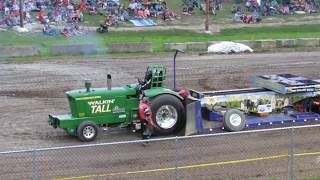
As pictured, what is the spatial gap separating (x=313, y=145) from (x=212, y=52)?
60.6ft

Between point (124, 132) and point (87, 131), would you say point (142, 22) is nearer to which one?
point (124, 132)

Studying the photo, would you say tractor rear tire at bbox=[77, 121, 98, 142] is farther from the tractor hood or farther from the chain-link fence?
the chain-link fence

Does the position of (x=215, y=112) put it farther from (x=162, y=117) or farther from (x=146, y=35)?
(x=146, y=35)

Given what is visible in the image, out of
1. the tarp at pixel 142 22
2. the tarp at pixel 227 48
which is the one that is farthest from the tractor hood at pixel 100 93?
the tarp at pixel 142 22

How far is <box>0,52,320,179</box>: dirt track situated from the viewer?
13.7 m

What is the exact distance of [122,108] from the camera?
16.8 m

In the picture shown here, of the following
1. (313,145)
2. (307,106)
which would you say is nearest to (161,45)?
(307,106)

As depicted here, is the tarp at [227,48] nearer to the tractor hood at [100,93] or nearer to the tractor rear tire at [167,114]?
the tractor rear tire at [167,114]

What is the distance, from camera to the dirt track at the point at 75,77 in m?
17.7

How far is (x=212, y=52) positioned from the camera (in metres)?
34.1

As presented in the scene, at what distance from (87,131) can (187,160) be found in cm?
310

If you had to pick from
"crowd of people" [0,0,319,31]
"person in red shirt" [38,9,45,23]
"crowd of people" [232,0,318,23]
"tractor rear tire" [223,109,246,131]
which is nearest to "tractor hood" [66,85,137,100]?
"tractor rear tire" [223,109,246,131]

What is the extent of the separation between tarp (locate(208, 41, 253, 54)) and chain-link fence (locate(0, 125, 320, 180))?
703 inches

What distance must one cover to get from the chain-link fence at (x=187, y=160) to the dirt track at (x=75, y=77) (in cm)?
179
